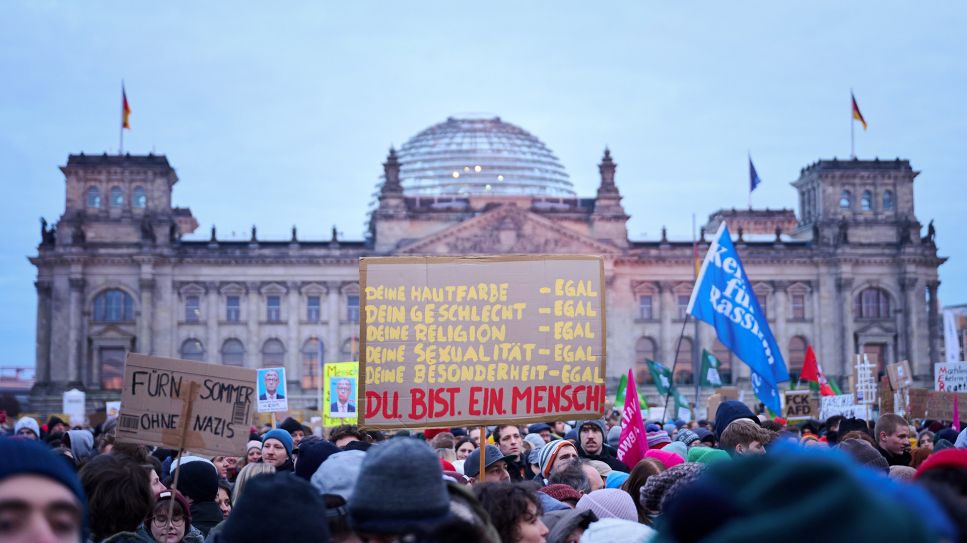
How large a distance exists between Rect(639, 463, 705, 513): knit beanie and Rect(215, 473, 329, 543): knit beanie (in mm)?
2655

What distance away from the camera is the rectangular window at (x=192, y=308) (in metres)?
67.3

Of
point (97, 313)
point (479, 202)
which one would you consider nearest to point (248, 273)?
point (97, 313)

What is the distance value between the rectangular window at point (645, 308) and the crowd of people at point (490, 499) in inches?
2308

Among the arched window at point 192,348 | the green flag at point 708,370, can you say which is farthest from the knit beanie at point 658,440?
the arched window at point 192,348

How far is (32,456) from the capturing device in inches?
145

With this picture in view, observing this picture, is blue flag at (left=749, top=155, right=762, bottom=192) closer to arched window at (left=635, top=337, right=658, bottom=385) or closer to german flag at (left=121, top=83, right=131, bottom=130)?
arched window at (left=635, top=337, right=658, bottom=385)

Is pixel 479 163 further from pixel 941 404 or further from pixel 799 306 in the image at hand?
pixel 941 404

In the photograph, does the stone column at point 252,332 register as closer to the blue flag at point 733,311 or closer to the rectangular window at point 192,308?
the rectangular window at point 192,308

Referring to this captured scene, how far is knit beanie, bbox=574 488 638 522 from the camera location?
712 cm

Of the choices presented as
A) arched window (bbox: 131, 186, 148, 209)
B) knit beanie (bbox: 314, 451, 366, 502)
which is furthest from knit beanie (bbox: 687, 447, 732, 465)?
arched window (bbox: 131, 186, 148, 209)

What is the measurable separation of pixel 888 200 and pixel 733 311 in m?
57.7

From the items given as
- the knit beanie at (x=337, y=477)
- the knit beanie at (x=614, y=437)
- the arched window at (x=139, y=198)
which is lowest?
the knit beanie at (x=614, y=437)

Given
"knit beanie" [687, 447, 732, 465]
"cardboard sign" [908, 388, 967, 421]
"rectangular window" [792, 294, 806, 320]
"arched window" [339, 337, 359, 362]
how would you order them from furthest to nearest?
"rectangular window" [792, 294, 806, 320] < "arched window" [339, 337, 359, 362] < "cardboard sign" [908, 388, 967, 421] < "knit beanie" [687, 447, 732, 465]

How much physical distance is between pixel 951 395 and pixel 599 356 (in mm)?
10913
